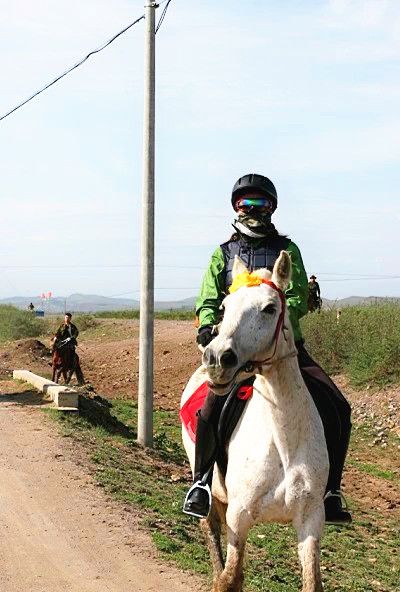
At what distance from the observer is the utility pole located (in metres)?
13.6

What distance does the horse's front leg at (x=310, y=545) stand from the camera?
5055 mm

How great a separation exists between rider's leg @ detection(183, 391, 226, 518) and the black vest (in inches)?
30.7

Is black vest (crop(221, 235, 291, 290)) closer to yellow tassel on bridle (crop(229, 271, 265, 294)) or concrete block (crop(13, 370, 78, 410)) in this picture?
yellow tassel on bridle (crop(229, 271, 265, 294))

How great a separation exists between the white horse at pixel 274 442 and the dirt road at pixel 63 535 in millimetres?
2080

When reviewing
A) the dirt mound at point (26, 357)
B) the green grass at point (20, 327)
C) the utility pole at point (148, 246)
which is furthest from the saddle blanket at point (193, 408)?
the green grass at point (20, 327)

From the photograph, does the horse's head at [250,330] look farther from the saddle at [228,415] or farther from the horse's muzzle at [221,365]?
the saddle at [228,415]

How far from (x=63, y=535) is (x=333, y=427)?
12.2ft

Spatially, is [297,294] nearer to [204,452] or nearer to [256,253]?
[256,253]

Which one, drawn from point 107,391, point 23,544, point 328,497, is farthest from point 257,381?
point 107,391

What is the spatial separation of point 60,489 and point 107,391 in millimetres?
14024

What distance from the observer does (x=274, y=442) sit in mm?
5250

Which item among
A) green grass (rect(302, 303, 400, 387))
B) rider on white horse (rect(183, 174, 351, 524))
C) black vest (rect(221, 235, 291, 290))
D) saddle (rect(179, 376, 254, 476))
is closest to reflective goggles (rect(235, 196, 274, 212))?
rider on white horse (rect(183, 174, 351, 524))

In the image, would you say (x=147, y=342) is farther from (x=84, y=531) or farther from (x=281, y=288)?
(x=281, y=288)

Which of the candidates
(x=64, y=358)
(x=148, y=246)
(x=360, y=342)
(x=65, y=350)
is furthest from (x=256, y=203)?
(x=360, y=342)
